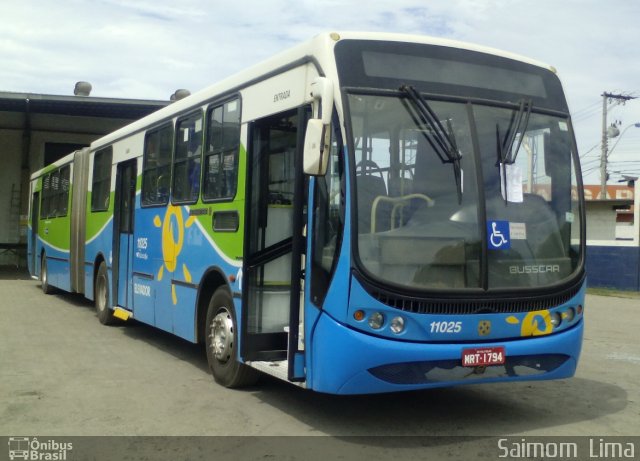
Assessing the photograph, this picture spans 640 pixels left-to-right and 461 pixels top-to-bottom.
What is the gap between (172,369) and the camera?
28.2 feet

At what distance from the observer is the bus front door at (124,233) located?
10773 mm

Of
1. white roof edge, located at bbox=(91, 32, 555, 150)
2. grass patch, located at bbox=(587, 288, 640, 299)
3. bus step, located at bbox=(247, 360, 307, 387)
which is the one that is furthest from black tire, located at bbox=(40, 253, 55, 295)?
grass patch, located at bbox=(587, 288, 640, 299)

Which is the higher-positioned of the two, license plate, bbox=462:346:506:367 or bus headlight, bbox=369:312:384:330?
bus headlight, bbox=369:312:384:330

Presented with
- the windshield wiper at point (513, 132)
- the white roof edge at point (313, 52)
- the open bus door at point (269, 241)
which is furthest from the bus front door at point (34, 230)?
the windshield wiper at point (513, 132)

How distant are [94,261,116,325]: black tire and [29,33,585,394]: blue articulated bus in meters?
4.93

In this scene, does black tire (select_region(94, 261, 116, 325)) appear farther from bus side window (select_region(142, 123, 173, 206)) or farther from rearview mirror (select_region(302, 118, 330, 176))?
rearview mirror (select_region(302, 118, 330, 176))

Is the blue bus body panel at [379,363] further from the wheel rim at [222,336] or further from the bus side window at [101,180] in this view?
the bus side window at [101,180]

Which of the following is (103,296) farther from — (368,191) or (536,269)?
(536,269)

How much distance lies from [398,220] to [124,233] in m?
6.41

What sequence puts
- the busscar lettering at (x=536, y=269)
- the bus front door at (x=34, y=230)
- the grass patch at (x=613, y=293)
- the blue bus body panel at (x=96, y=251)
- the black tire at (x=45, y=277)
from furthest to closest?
the grass patch at (x=613, y=293) → the bus front door at (x=34, y=230) → the black tire at (x=45, y=277) → the blue bus body panel at (x=96, y=251) → the busscar lettering at (x=536, y=269)

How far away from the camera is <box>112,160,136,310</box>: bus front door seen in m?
10.8

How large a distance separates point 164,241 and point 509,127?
15.1ft

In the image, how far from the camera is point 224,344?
744 centimetres

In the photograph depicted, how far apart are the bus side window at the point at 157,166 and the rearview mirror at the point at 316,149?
3967 mm
